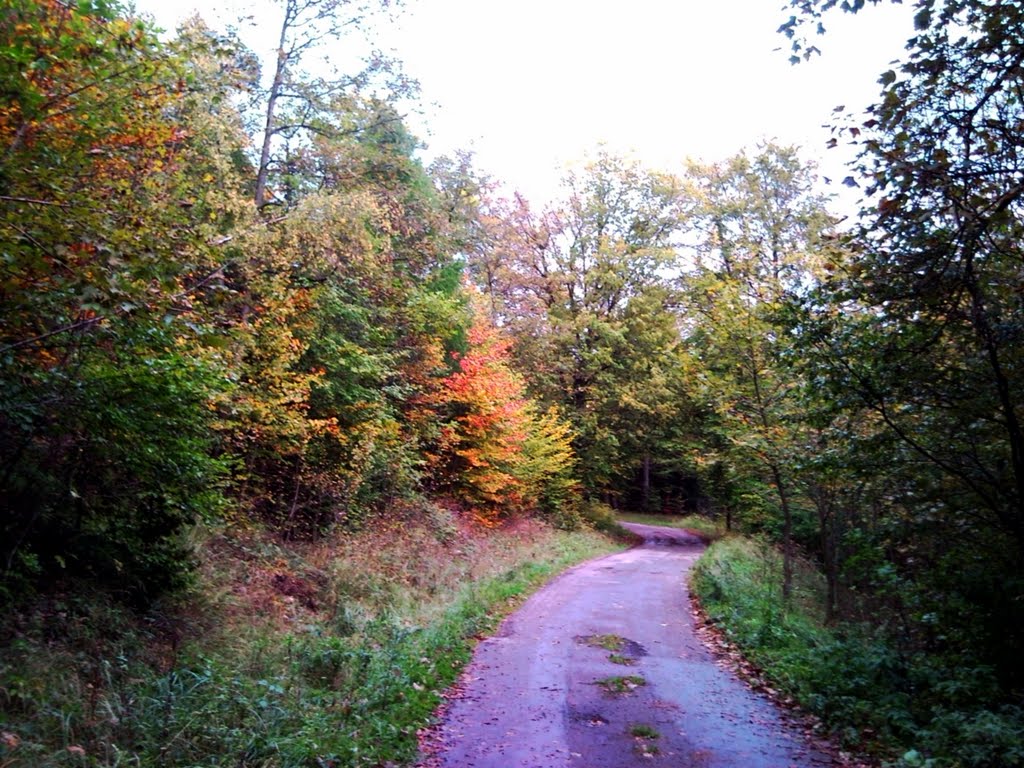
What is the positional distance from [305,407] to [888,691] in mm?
9962

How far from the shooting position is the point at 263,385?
12.0 metres

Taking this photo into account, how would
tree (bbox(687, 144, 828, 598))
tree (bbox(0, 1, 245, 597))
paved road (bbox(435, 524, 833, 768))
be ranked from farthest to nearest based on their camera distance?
1. tree (bbox(687, 144, 828, 598))
2. paved road (bbox(435, 524, 833, 768))
3. tree (bbox(0, 1, 245, 597))

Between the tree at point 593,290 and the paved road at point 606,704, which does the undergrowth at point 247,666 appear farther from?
the tree at point 593,290

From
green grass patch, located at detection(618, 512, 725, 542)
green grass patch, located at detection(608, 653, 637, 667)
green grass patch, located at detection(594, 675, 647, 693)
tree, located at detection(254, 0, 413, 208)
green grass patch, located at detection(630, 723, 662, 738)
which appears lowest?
green grass patch, located at detection(618, 512, 725, 542)

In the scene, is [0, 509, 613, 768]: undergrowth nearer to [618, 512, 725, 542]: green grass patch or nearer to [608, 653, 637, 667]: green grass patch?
[608, 653, 637, 667]: green grass patch

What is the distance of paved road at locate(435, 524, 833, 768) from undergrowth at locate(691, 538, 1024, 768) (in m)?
0.56

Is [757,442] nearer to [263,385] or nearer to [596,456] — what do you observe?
[263,385]

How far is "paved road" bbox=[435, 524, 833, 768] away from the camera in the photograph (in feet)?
21.1

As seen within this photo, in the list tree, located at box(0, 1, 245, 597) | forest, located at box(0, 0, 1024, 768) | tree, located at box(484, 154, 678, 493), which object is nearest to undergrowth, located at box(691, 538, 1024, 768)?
forest, located at box(0, 0, 1024, 768)

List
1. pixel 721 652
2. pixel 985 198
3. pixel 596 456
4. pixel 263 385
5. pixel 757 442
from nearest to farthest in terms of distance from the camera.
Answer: pixel 985 198 → pixel 721 652 → pixel 263 385 → pixel 757 442 → pixel 596 456

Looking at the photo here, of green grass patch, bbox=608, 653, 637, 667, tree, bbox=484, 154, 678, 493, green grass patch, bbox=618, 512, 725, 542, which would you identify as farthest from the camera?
green grass patch, bbox=618, 512, 725, 542

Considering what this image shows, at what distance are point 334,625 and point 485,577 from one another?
→ 20.5 feet

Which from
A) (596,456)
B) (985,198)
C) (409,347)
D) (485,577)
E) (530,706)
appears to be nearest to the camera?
(985,198)

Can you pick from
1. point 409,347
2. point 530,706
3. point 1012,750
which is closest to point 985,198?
point 1012,750
